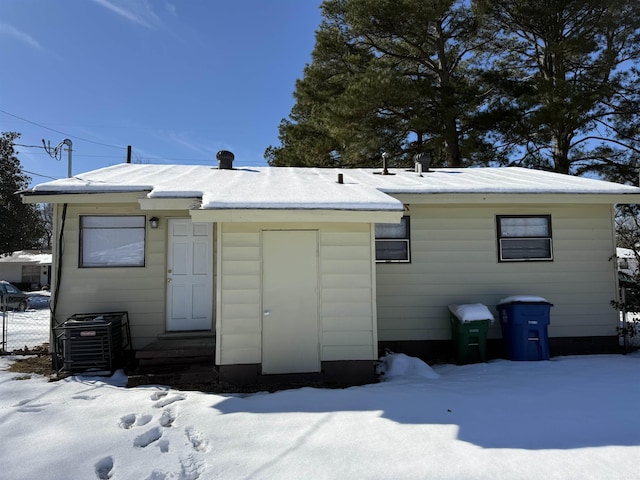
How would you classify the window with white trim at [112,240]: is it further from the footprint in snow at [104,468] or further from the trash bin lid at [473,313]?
the trash bin lid at [473,313]

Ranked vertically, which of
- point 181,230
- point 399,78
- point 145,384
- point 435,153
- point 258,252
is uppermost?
point 399,78

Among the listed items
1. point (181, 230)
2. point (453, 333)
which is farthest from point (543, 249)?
point (181, 230)

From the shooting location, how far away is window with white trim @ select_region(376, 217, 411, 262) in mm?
6955

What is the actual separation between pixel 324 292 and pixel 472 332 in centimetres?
260

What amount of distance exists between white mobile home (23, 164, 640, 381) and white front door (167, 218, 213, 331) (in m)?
0.02

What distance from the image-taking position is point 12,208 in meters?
21.2

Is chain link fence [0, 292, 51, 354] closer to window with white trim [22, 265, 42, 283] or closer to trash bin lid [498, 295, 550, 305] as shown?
trash bin lid [498, 295, 550, 305]

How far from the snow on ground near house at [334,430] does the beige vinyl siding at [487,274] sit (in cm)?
157

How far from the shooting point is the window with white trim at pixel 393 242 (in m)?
6.96

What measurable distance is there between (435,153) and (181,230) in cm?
1079

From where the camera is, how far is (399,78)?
1288cm

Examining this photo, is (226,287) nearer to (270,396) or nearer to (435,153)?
(270,396)

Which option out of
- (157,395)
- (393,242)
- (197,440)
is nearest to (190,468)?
(197,440)

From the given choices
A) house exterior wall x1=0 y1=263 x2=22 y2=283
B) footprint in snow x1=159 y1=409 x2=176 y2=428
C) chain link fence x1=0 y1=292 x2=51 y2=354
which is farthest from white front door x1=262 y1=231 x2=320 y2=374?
house exterior wall x1=0 y1=263 x2=22 y2=283
